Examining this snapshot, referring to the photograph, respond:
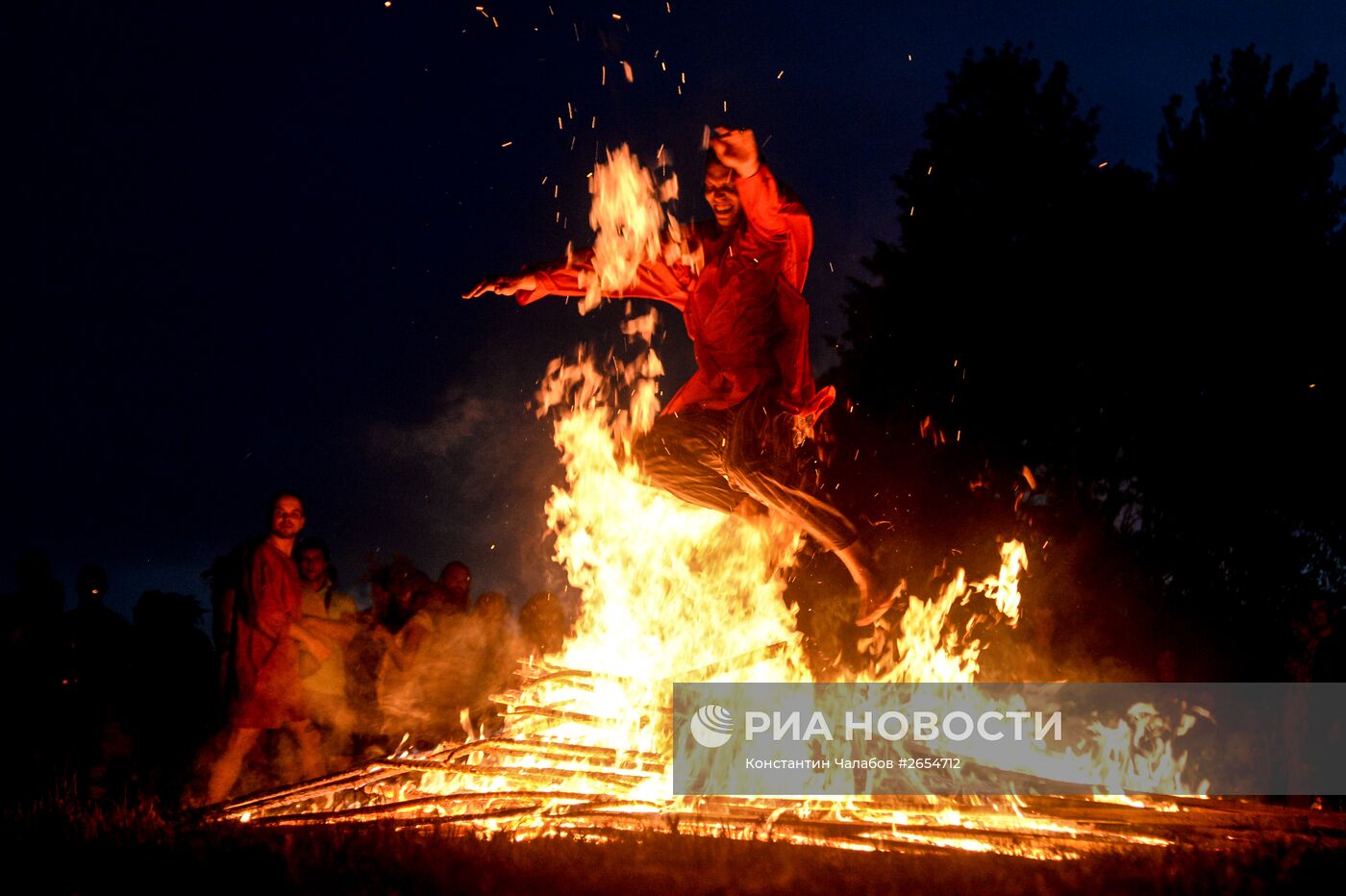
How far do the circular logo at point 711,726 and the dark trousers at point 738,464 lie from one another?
1.19 m

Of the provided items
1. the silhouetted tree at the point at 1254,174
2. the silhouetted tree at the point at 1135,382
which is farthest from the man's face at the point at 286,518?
the silhouetted tree at the point at 1254,174

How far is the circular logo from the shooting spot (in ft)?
20.6

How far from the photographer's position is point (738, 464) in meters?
6.04

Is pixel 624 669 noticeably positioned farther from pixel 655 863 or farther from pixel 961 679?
pixel 655 863

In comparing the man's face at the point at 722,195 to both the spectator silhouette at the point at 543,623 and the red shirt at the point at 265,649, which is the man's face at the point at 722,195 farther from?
the spectator silhouette at the point at 543,623

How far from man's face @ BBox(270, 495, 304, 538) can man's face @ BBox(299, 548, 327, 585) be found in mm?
866

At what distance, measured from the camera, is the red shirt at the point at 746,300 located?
5.95m

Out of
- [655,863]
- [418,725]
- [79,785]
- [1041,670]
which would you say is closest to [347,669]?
[418,725]

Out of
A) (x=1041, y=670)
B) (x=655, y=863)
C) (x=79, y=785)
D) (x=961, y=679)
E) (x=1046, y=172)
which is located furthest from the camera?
(x=1046, y=172)

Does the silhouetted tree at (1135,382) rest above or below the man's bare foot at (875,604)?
above

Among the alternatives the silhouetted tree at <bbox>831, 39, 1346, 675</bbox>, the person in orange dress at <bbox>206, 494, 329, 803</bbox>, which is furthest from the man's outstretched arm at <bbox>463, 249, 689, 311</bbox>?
the silhouetted tree at <bbox>831, 39, 1346, 675</bbox>

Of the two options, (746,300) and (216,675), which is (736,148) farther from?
(216,675)

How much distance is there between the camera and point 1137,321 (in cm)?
1532

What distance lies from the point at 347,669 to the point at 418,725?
2.08ft
